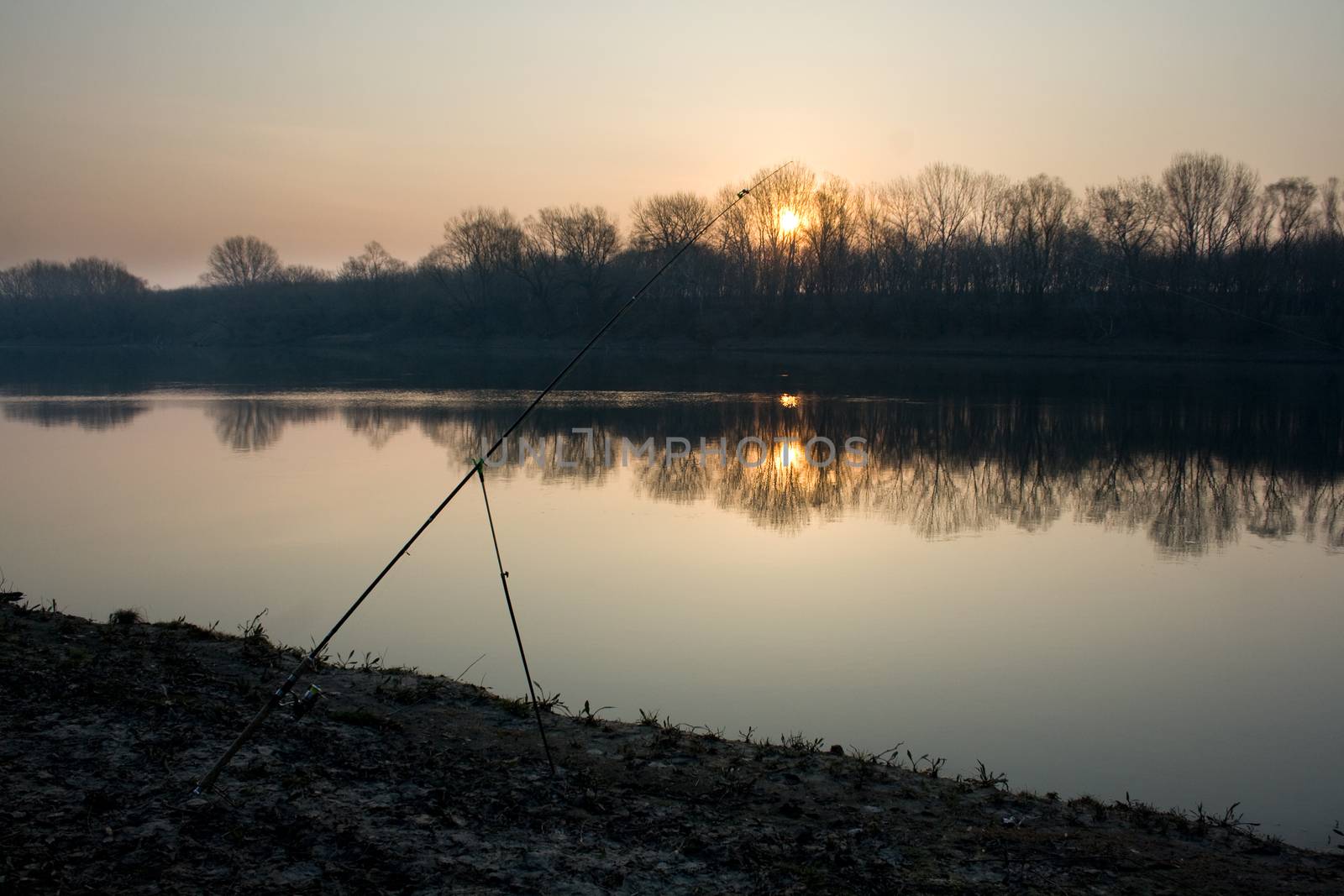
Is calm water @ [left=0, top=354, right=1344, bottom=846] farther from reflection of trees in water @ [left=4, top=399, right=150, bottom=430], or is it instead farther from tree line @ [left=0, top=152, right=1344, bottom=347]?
tree line @ [left=0, top=152, right=1344, bottom=347]

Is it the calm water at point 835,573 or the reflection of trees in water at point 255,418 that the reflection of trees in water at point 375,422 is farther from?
the reflection of trees in water at point 255,418

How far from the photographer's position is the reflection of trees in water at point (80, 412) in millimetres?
21453

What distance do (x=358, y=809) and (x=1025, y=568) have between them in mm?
7127

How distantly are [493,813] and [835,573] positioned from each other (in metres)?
5.60

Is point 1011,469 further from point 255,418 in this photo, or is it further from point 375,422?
point 255,418

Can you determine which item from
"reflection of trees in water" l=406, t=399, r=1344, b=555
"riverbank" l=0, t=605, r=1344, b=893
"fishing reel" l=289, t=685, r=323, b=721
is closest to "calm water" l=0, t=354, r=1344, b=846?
"reflection of trees in water" l=406, t=399, r=1344, b=555

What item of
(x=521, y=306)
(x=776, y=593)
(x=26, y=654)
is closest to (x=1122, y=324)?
(x=521, y=306)

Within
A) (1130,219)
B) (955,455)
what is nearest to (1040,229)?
(1130,219)

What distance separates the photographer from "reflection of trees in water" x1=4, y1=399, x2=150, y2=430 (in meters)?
21.5

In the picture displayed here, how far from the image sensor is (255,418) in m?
22.8

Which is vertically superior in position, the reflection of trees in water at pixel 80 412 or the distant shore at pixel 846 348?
the distant shore at pixel 846 348

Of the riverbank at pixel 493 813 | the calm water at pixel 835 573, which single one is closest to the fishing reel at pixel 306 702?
the riverbank at pixel 493 813

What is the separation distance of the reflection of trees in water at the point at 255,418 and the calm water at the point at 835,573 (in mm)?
221

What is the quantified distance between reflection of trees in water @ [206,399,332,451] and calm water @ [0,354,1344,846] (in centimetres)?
22
